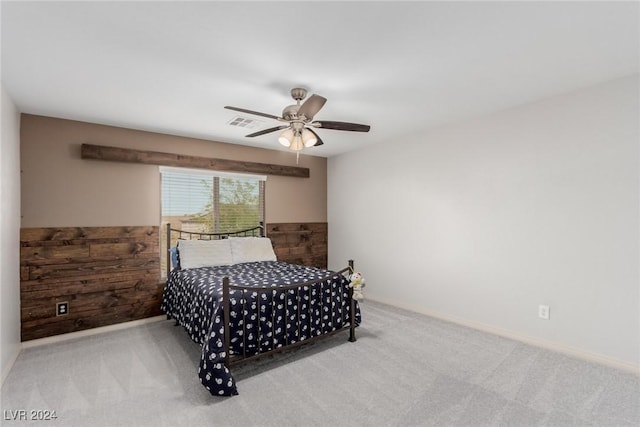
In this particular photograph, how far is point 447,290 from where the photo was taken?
378 cm

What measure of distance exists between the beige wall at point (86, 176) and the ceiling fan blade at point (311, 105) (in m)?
2.27

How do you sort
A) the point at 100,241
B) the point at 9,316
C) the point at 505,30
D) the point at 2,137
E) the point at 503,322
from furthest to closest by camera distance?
the point at 100,241 → the point at 503,322 → the point at 9,316 → the point at 2,137 → the point at 505,30

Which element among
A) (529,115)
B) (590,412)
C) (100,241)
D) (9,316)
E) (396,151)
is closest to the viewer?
(590,412)

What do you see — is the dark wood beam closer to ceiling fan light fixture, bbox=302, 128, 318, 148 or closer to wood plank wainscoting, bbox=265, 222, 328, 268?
wood plank wainscoting, bbox=265, 222, 328, 268

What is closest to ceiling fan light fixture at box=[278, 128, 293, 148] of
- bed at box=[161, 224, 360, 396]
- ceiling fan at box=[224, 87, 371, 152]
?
ceiling fan at box=[224, 87, 371, 152]

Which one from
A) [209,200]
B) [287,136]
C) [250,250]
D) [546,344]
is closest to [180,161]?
[209,200]

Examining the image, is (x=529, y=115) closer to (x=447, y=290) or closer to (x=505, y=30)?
(x=505, y=30)

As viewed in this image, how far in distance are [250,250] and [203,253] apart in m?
0.62

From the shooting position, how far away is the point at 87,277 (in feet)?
11.2

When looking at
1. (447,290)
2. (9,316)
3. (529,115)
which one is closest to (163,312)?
(9,316)

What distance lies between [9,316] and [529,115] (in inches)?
199

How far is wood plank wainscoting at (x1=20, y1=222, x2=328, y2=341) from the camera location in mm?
3133

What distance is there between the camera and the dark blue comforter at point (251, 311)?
2252mm

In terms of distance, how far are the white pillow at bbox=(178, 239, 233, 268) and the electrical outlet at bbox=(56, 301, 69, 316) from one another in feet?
3.86
